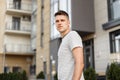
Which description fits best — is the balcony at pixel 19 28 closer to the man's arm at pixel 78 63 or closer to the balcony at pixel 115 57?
the balcony at pixel 115 57

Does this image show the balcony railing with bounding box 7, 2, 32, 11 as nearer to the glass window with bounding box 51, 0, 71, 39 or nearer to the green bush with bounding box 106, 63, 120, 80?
the glass window with bounding box 51, 0, 71, 39

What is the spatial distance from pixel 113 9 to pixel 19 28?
1453 centimetres

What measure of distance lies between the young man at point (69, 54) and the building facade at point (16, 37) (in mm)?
22476

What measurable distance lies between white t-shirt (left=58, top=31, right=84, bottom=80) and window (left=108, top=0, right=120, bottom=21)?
1114 cm

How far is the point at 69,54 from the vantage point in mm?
2299

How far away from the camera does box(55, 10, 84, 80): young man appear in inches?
84.0

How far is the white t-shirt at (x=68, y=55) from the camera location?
88.4 inches

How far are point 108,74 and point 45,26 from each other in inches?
396

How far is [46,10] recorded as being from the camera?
20.2 meters

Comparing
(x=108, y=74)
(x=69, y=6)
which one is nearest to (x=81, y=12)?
(x=69, y=6)

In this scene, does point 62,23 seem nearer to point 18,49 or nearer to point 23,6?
point 18,49

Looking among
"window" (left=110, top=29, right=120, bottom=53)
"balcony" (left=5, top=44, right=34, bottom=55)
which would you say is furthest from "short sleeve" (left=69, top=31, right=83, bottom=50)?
"balcony" (left=5, top=44, right=34, bottom=55)

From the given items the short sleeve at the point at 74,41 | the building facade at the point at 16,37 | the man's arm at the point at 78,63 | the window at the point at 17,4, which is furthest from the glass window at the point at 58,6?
the man's arm at the point at 78,63

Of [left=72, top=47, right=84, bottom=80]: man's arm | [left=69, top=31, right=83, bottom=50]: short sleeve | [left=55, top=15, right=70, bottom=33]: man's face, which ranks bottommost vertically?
[left=72, top=47, right=84, bottom=80]: man's arm
